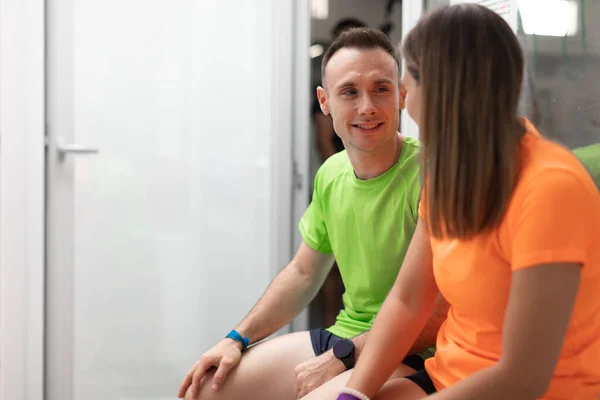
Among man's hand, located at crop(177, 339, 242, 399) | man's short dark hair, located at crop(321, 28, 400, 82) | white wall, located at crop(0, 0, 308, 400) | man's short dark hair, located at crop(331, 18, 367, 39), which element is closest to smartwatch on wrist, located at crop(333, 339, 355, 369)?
man's hand, located at crop(177, 339, 242, 399)

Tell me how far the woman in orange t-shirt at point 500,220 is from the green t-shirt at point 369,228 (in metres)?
0.37

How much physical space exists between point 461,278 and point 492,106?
253 millimetres

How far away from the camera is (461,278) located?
1.02m

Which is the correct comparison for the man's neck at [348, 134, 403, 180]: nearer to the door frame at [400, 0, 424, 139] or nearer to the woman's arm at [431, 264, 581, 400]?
the door frame at [400, 0, 424, 139]

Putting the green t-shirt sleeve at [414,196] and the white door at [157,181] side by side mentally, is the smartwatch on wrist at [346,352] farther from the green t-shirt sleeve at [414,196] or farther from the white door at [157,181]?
the white door at [157,181]

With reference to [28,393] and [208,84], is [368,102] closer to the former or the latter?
[208,84]

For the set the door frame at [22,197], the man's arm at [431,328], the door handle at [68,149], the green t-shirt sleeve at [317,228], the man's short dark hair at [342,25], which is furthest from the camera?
the man's short dark hair at [342,25]

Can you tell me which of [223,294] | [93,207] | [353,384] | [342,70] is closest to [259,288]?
[223,294]

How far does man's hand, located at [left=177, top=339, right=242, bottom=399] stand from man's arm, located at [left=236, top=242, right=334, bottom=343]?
0.20 ft

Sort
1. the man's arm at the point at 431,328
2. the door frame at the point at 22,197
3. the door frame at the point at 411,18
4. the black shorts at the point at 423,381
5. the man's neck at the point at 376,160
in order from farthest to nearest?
the door frame at the point at 22,197, the door frame at the point at 411,18, the man's neck at the point at 376,160, the man's arm at the point at 431,328, the black shorts at the point at 423,381

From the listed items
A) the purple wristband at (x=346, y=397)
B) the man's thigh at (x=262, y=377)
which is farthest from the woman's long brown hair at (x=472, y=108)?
the man's thigh at (x=262, y=377)

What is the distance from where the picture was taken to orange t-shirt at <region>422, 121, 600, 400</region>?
Result: 89 centimetres

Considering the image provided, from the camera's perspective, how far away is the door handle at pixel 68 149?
2.24 meters

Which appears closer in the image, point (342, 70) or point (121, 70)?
point (342, 70)
